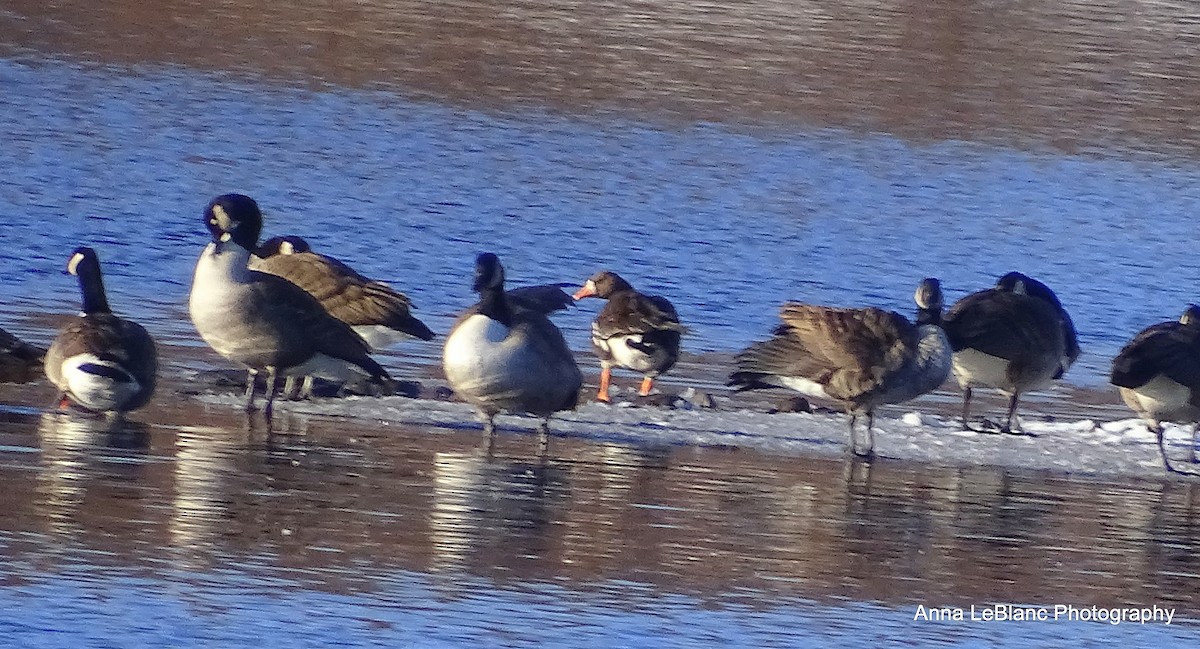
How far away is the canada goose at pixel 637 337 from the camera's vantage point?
12.4 m

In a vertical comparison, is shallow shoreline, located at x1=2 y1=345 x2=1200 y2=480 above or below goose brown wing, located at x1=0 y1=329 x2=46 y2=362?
below

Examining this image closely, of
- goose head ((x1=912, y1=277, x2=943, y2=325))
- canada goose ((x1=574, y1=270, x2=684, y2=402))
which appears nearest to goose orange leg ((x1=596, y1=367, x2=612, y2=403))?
canada goose ((x1=574, y1=270, x2=684, y2=402))

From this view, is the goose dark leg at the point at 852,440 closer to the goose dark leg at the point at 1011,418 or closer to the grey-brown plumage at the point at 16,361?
the goose dark leg at the point at 1011,418

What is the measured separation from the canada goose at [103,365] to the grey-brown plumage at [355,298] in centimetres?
164

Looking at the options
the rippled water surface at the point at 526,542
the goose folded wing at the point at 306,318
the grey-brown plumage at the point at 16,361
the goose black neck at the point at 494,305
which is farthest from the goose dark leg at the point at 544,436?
the grey-brown plumage at the point at 16,361

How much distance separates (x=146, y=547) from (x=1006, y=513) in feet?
12.6

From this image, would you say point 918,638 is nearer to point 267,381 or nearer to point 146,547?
point 146,547

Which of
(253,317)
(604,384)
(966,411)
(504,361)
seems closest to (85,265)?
(253,317)

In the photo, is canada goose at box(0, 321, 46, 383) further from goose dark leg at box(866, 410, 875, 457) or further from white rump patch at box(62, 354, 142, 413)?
goose dark leg at box(866, 410, 875, 457)

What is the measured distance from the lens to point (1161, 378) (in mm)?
11273

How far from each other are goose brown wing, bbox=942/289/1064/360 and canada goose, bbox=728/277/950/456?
59 cm

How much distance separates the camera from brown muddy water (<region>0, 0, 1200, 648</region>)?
7.66 meters

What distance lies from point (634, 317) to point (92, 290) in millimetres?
3105

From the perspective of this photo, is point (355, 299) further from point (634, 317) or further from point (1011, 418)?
point (1011, 418)
